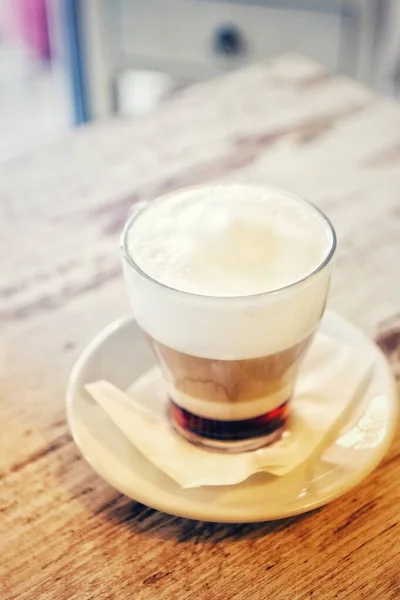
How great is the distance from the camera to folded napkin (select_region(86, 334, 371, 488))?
428mm

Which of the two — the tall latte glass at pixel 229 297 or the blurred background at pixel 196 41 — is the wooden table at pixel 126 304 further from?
the blurred background at pixel 196 41

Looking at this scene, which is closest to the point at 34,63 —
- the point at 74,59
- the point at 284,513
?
the point at 74,59

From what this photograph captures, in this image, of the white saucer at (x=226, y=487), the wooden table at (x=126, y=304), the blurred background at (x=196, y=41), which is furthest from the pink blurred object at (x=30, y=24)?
the white saucer at (x=226, y=487)

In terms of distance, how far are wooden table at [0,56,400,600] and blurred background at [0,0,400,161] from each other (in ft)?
1.89

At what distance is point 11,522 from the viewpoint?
417 mm

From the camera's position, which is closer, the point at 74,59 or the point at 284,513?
the point at 284,513

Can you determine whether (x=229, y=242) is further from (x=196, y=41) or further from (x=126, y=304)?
(x=196, y=41)

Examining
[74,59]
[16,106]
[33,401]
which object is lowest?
[16,106]

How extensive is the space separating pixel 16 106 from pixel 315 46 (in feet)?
3.57

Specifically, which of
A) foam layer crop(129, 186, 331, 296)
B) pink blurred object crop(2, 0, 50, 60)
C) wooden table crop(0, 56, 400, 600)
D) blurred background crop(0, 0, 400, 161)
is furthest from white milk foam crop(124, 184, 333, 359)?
pink blurred object crop(2, 0, 50, 60)

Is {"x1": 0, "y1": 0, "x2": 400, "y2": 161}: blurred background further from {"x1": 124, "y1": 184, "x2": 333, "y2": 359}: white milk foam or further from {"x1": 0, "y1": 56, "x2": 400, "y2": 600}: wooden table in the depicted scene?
{"x1": 124, "y1": 184, "x2": 333, "y2": 359}: white milk foam

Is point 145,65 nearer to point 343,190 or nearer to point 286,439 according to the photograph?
point 343,190

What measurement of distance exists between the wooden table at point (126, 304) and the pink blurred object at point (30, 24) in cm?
156

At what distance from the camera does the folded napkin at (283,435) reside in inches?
16.9
